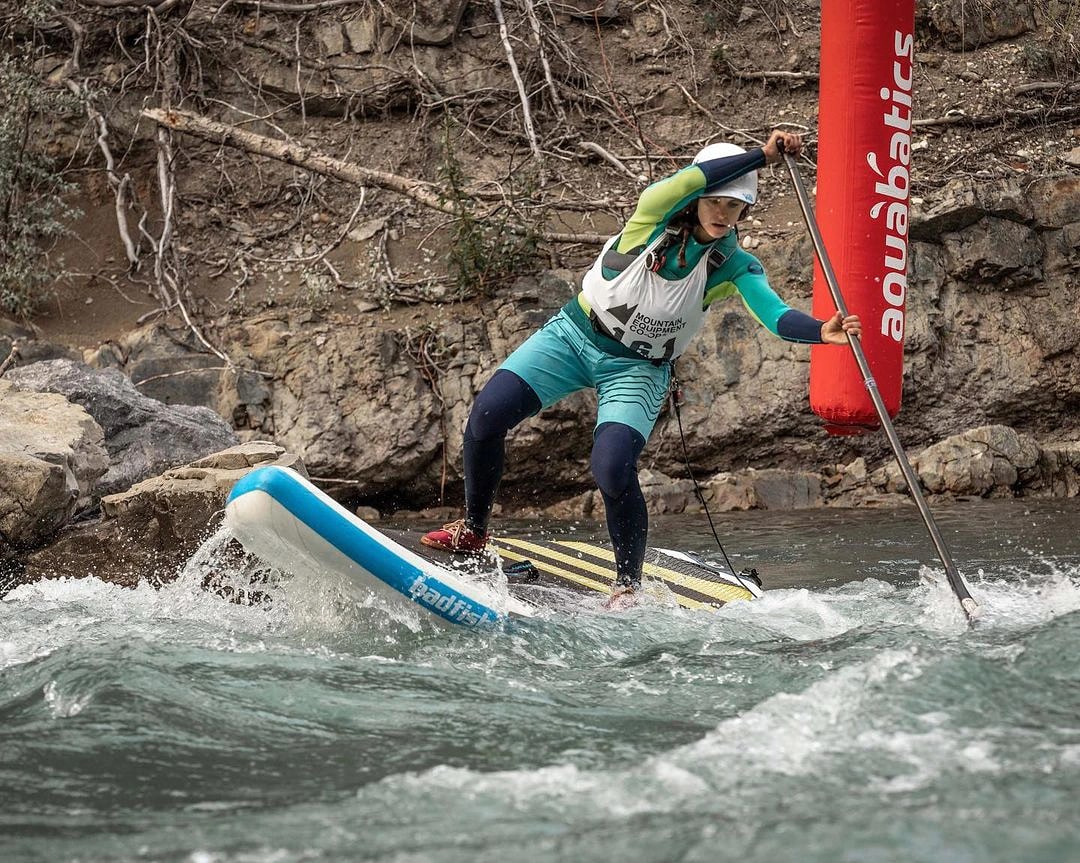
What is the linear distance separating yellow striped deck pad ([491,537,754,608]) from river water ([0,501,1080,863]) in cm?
26

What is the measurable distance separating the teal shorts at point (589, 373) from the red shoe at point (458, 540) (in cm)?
55

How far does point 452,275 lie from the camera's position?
9352mm

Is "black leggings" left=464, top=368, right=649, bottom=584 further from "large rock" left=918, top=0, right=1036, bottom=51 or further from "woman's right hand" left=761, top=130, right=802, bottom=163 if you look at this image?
"large rock" left=918, top=0, right=1036, bottom=51

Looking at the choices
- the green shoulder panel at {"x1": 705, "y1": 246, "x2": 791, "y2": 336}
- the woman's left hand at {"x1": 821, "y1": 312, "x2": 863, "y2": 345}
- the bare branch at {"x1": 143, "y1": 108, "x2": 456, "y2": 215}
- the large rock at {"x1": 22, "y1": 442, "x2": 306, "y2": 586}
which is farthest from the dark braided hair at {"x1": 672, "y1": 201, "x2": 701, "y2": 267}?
the bare branch at {"x1": 143, "y1": 108, "x2": 456, "y2": 215}

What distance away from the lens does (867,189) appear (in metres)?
5.66

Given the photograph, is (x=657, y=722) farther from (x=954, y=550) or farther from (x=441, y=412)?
(x=441, y=412)

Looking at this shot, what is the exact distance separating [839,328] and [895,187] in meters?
1.77

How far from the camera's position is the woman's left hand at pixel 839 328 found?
165 inches

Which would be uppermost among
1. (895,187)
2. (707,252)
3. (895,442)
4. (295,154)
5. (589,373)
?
(295,154)

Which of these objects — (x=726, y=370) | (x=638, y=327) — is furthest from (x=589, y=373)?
(x=726, y=370)

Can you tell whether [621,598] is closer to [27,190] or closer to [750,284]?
[750,284]

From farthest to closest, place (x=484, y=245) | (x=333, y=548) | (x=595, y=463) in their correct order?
(x=484, y=245) → (x=595, y=463) → (x=333, y=548)

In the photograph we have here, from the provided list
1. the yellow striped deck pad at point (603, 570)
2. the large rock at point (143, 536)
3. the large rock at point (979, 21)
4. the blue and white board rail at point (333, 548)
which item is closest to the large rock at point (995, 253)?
the large rock at point (979, 21)

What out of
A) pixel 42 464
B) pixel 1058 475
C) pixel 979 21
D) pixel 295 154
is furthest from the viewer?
pixel 979 21
